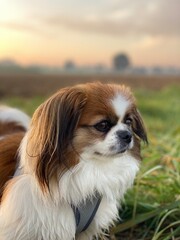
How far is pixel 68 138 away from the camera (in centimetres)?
285

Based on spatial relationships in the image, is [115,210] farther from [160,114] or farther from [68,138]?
[160,114]

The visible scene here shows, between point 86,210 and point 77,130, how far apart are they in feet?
1.89

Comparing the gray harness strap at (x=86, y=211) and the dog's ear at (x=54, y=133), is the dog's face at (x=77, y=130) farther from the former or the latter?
the gray harness strap at (x=86, y=211)

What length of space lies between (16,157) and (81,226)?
61 cm

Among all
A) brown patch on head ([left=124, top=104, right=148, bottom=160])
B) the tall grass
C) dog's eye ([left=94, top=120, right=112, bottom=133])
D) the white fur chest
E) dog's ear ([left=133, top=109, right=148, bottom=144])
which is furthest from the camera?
the tall grass

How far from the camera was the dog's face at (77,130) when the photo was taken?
2.83 metres

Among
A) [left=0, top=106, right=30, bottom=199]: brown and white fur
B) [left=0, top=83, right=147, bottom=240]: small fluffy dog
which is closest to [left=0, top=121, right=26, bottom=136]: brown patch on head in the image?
[left=0, top=106, right=30, bottom=199]: brown and white fur

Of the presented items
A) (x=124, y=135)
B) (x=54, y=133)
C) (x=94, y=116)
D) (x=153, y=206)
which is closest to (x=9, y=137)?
(x=54, y=133)

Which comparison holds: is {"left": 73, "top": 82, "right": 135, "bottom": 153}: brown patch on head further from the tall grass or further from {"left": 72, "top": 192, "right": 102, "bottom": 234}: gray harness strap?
the tall grass

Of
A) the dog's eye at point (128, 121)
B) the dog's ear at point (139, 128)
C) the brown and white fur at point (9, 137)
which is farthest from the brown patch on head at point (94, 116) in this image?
the brown and white fur at point (9, 137)

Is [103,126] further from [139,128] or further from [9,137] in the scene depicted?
[9,137]

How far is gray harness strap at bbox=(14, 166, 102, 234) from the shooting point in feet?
10.1

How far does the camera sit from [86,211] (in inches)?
123

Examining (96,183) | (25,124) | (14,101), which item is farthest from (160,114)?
(96,183)
